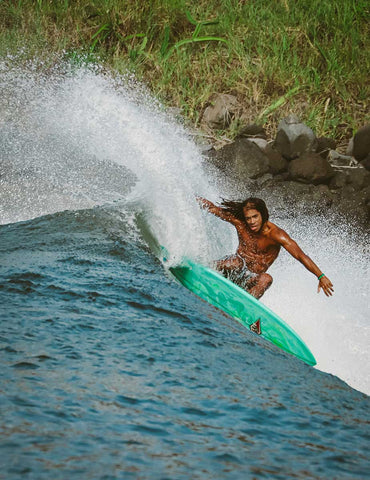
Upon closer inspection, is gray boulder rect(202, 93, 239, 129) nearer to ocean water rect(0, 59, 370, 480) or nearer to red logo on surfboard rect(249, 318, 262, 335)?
ocean water rect(0, 59, 370, 480)

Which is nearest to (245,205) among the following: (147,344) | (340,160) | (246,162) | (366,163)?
(147,344)

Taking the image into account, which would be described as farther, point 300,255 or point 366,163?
point 366,163

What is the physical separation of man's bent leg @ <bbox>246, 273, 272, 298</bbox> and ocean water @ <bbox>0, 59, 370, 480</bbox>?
0.46m

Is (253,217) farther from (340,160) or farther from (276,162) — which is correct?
(340,160)

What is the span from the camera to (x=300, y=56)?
440 inches

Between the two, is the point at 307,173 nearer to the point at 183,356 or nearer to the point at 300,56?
the point at 300,56

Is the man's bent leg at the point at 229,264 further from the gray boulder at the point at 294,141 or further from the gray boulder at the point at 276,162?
the gray boulder at the point at 294,141

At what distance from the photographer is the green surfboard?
4.34 meters

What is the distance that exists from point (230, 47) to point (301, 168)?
3.31m

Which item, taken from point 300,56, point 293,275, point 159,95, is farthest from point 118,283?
point 300,56

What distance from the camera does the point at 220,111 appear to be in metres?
10.2

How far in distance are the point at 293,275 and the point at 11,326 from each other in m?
3.89

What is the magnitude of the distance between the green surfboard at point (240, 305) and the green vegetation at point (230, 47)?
5.52 metres

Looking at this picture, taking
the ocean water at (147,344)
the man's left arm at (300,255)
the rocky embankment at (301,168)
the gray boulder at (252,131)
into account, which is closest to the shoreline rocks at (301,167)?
the rocky embankment at (301,168)
